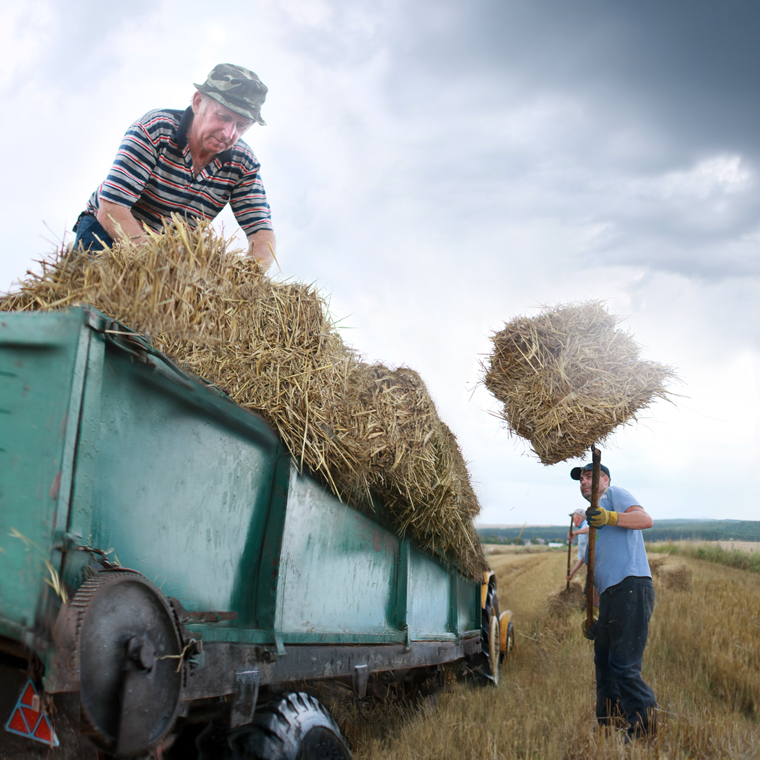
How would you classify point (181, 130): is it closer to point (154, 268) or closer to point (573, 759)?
point (154, 268)

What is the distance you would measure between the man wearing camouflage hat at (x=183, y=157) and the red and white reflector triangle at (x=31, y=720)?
8.39 ft

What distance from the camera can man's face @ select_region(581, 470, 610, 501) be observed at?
17.2 feet

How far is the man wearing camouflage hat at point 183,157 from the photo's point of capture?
3.63 m

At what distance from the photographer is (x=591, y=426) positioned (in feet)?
15.2

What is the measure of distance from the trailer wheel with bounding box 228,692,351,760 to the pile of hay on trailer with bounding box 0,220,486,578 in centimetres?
94

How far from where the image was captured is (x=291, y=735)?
2322mm

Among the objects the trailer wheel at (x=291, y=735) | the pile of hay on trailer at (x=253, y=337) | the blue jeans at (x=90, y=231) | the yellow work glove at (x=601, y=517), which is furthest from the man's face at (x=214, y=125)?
the yellow work glove at (x=601, y=517)

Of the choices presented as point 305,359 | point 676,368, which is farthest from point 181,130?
point 676,368

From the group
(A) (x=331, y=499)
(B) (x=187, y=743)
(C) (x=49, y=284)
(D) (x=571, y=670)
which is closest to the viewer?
(B) (x=187, y=743)

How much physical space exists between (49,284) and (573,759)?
3.92m

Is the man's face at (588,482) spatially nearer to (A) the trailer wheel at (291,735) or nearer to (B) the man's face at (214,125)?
(A) the trailer wheel at (291,735)

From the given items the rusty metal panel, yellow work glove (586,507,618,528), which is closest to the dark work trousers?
yellow work glove (586,507,618,528)

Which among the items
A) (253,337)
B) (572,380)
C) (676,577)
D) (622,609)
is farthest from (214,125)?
(676,577)

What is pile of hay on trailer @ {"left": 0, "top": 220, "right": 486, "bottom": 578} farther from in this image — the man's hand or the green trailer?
the man's hand
